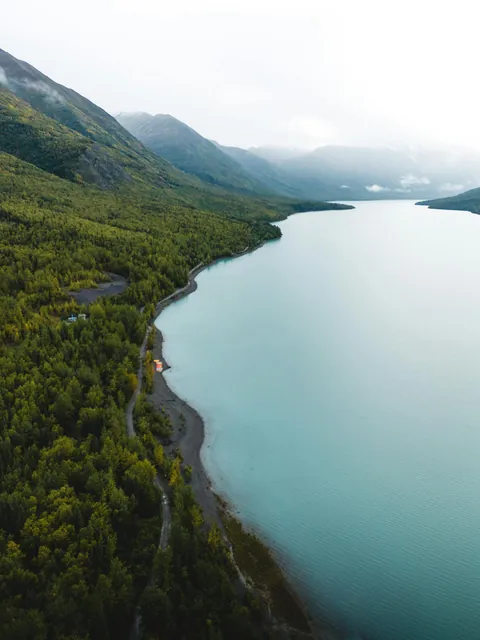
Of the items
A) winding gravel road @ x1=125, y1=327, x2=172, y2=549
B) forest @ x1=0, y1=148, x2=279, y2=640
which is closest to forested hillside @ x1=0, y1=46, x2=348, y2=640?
forest @ x1=0, y1=148, x2=279, y2=640

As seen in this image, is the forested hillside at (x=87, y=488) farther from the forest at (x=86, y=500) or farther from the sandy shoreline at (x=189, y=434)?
the sandy shoreline at (x=189, y=434)

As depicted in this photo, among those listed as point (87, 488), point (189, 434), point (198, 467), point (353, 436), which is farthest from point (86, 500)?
point (353, 436)

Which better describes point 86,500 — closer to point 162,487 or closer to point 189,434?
point 162,487

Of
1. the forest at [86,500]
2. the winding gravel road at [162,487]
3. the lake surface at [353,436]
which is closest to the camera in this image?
the forest at [86,500]

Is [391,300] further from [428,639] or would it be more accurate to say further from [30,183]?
[30,183]

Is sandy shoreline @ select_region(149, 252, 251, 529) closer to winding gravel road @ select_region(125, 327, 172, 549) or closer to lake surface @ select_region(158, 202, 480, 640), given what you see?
lake surface @ select_region(158, 202, 480, 640)

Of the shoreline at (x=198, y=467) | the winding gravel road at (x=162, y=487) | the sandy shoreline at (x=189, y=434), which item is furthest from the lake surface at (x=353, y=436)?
the winding gravel road at (x=162, y=487)
